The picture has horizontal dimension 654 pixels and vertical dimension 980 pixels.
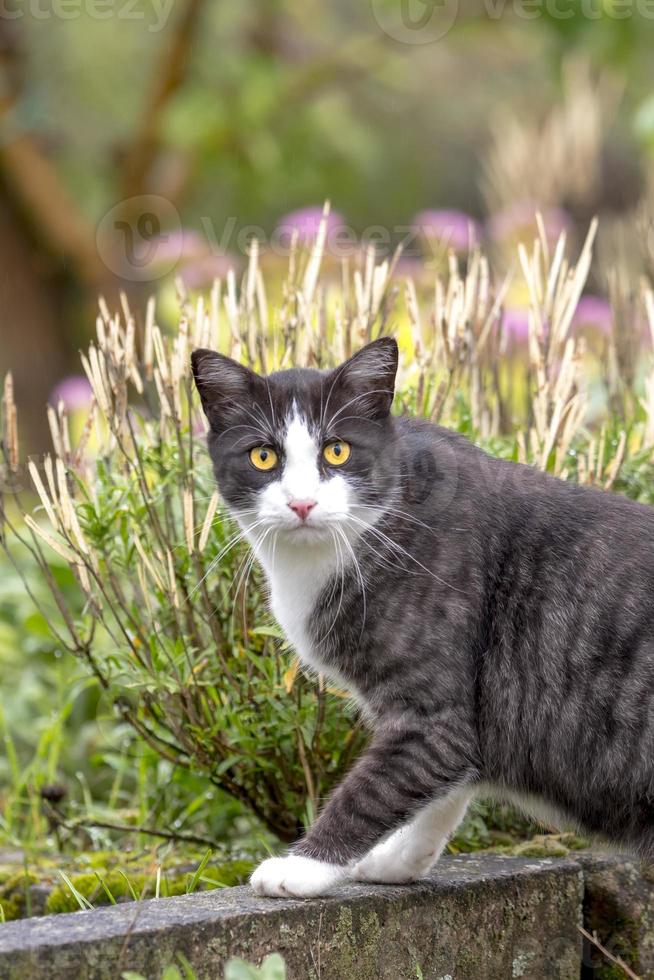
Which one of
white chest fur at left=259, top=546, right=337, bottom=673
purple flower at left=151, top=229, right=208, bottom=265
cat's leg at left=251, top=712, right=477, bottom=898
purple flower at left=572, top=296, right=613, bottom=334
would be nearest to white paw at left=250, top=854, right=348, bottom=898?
cat's leg at left=251, top=712, right=477, bottom=898

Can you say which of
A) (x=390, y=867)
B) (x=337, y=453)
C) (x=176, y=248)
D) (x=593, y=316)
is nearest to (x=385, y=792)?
(x=390, y=867)

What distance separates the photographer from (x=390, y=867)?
6.81 feet

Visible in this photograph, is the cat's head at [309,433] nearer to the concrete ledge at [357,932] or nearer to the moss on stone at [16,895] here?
the concrete ledge at [357,932]

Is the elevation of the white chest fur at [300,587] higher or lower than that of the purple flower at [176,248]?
lower

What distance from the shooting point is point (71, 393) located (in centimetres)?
525

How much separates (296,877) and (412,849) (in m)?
0.27

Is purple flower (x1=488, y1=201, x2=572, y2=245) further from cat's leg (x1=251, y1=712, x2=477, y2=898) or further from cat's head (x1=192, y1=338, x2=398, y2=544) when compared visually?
cat's leg (x1=251, y1=712, x2=477, y2=898)

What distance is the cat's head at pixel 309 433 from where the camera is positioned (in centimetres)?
216

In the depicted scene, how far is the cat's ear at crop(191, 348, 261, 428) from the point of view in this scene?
218 centimetres

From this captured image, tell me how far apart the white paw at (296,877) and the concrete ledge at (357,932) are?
0.07ft

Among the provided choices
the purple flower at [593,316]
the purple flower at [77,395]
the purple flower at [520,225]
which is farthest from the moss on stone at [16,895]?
the purple flower at [520,225]

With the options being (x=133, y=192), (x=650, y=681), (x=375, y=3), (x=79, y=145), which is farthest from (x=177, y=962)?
(x=79, y=145)

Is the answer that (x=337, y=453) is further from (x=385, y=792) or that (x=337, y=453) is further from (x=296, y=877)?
(x=296, y=877)

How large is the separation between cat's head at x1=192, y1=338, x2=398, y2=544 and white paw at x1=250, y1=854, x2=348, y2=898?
0.56 metres
